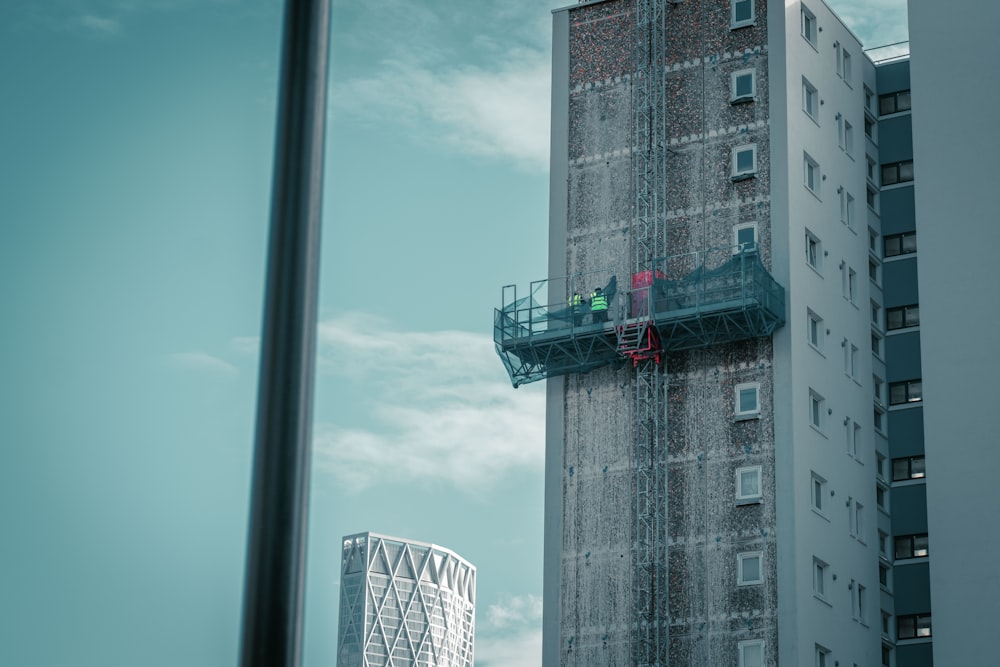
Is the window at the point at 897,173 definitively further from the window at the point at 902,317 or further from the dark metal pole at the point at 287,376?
the dark metal pole at the point at 287,376

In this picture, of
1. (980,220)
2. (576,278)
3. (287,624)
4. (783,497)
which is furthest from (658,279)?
(287,624)

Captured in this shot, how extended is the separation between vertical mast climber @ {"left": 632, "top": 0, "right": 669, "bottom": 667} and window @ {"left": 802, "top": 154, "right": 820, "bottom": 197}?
4.84 m

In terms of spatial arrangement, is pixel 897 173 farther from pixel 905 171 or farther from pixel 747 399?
pixel 747 399

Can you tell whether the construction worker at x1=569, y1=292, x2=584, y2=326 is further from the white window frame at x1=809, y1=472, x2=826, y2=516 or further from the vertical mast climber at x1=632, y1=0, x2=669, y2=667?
the white window frame at x1=809, y1=472, x2=826, y2=516

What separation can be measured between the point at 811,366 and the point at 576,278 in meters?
8.68

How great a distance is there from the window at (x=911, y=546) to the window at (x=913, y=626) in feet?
7.04

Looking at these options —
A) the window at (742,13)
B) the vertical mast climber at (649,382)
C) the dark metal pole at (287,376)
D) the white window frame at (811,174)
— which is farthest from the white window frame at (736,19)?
the dark metal pole at (287,376)

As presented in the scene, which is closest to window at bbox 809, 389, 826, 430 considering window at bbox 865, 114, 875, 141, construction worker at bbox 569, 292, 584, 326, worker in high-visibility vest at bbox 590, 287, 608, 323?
worker in high-visibility vest at bbox 590, 287, 608, 323

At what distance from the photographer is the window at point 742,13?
2227 inches

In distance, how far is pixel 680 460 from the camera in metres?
52.9

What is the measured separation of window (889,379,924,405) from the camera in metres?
60.6

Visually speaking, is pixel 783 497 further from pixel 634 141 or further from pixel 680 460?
pixel 634 141

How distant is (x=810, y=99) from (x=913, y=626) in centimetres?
1865

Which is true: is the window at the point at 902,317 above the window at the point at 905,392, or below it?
above
